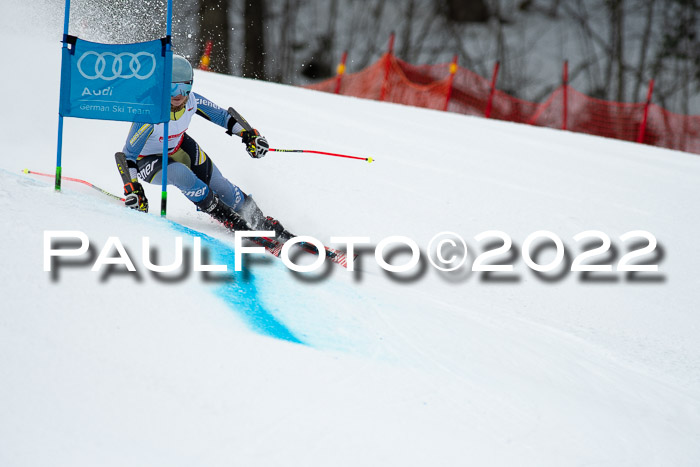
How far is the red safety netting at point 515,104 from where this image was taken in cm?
1035

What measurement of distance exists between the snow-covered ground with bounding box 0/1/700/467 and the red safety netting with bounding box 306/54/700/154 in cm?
446

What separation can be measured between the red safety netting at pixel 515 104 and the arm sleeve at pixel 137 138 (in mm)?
7116

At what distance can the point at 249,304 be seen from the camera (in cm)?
310

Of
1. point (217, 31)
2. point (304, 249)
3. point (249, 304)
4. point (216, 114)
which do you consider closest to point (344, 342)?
point (249, 304)

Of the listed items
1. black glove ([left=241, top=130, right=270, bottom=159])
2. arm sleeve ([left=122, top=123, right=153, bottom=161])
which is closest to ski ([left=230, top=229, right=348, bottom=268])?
black glove ([left=241, top=130, right=270, bottom=159])

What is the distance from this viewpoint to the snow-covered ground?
2174 millimetres

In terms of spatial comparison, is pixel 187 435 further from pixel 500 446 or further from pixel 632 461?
pixel 632 461

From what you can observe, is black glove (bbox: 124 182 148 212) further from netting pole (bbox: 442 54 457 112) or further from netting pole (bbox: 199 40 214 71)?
netting pole (bbox: 199 40 214 71)

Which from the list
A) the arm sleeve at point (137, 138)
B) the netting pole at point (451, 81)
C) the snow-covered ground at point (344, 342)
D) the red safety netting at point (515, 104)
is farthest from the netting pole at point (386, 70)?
the arm sleeve at point (137, 138)

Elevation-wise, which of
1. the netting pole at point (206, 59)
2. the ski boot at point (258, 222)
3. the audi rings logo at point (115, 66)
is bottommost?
the ski boot at point (258, 222)

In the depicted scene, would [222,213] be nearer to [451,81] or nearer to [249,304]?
[249,304]

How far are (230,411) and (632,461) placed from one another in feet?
4.90

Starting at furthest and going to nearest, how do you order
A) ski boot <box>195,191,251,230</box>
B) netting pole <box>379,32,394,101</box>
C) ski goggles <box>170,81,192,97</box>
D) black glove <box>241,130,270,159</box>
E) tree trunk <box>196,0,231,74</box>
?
tree trunk <box>196,0,231,74</box>
netting pole <box>379,32,394,101</box>
black glove <box>241,130,270,159</box>
ski boot <box>195,191,251,230</box>
ski goggles <box>170,81,192,97</box>

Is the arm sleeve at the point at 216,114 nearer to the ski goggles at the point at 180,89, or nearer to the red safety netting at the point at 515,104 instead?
the ski goggles at the point at 180,89
